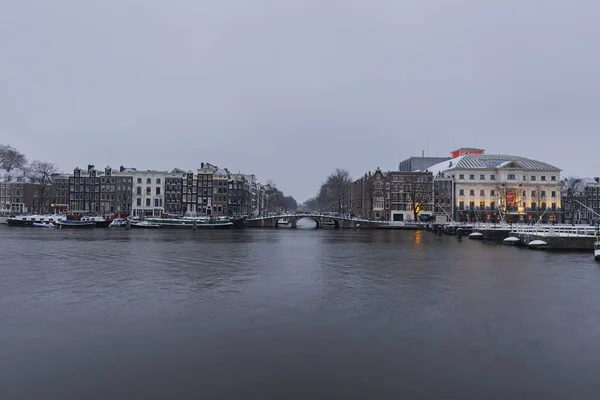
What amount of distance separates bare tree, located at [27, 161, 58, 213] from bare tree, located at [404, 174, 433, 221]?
9428 centimetres

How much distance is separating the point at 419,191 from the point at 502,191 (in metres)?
21.0

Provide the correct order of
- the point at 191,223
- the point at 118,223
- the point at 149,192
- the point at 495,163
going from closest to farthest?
the point at 191,223 < the point at 118,223 < the point at 495,163 < the point at 149,192

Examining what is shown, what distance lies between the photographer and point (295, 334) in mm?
15070

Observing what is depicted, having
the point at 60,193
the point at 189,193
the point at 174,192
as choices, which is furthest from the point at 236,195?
the point at 60,193

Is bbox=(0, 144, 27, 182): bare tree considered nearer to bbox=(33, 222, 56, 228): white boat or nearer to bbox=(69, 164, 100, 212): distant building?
bbox=(69, 164, 100, 212): distant building

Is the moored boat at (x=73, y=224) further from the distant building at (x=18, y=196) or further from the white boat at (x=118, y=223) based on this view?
the distant building at (x=18, y=196)

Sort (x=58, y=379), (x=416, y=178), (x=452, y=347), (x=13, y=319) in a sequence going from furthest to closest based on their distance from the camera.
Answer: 1. (x=416, y=178)
2. (x=13, y=319)
3. (x=452, y=347)
4. (x=58, y=379)

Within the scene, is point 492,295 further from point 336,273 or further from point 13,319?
point 13,319

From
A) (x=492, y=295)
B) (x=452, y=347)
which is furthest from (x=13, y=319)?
(x=492, y=295)

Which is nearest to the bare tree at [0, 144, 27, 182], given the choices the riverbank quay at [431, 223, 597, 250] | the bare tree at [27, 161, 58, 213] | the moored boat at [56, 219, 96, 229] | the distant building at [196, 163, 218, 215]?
the bare tree at [27, 161, 58, 213]

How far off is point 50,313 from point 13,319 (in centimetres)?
131

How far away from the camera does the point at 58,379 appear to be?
36.3 feet

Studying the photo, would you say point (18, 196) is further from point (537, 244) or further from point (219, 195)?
point (537, 244)

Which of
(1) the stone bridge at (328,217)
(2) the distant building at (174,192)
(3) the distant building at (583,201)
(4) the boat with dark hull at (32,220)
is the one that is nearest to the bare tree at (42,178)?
(4) the boat with dark hull at (32,220)
